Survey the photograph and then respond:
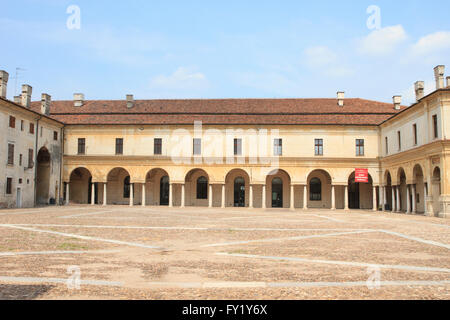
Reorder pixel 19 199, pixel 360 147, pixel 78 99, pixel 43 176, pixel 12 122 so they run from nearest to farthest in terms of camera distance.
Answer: pixel 12 122
pixel 19 199
pixel 43 176
pixel 360 147
pixel 78 99

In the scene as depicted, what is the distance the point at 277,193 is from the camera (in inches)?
1615

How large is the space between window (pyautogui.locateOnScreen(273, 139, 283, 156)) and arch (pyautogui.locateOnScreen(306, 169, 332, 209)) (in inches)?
166

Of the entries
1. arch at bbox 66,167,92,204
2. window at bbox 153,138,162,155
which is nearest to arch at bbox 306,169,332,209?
window at bbox 153,138,162,155

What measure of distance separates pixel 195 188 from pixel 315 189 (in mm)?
12402

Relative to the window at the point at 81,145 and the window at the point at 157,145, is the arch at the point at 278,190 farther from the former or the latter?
the window at the point at 81,145

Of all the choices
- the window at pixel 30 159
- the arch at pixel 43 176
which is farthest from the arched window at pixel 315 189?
the window at pixel 30 159

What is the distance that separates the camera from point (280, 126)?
38.1 m

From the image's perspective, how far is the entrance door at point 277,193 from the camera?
4088 cm

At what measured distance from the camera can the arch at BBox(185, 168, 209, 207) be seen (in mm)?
40969

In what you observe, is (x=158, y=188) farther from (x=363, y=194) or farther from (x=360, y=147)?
(x=363, y=194)

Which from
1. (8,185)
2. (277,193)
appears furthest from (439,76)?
(8,185)

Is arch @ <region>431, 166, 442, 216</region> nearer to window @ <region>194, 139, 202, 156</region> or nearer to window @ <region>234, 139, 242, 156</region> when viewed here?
window @ <region>234, 139, 242, 156</region>

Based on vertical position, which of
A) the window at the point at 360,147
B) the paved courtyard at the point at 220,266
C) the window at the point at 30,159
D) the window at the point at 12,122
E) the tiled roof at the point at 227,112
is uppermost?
the tiled roof at the point at 227,112

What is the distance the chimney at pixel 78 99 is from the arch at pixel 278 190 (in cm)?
2195
